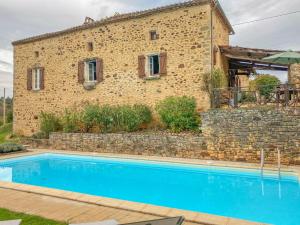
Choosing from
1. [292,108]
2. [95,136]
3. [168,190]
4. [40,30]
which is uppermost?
[40,30]

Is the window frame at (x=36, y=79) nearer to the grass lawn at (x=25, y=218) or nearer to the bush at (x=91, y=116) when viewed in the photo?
the bush at (x=91, y=116)

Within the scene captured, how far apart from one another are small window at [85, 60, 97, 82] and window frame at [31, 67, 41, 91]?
3.66 metres

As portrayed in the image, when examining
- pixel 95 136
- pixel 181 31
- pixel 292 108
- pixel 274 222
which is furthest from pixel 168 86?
pixel 274 222

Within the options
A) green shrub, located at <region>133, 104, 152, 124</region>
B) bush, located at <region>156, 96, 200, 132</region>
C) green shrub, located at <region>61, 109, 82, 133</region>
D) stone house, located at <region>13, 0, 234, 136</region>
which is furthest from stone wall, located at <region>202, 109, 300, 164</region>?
green shrub, located at <region>61, 109, 82, 133</region>

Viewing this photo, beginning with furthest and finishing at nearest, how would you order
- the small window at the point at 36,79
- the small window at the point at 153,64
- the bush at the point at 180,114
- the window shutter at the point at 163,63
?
the small window at the point at 36,79 < the small window at the point at 153,64 < the window shutter at the point at 163,63 < the bush at the point at 180,114

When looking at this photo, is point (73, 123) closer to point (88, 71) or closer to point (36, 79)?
point (88, 71)

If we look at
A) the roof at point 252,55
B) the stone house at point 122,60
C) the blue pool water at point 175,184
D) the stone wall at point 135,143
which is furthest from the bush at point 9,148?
the roof at point 252,55

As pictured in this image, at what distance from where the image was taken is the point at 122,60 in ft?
48.0

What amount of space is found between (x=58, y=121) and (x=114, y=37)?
559 centimetres

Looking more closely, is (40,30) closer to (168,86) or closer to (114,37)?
(114,37)

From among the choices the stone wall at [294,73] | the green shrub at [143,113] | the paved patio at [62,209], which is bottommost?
the paved patio at [62,209]

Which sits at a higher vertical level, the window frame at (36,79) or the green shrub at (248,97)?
the window frame at (36,79)

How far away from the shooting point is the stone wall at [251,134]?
9.29m

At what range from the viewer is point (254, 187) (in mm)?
7316
